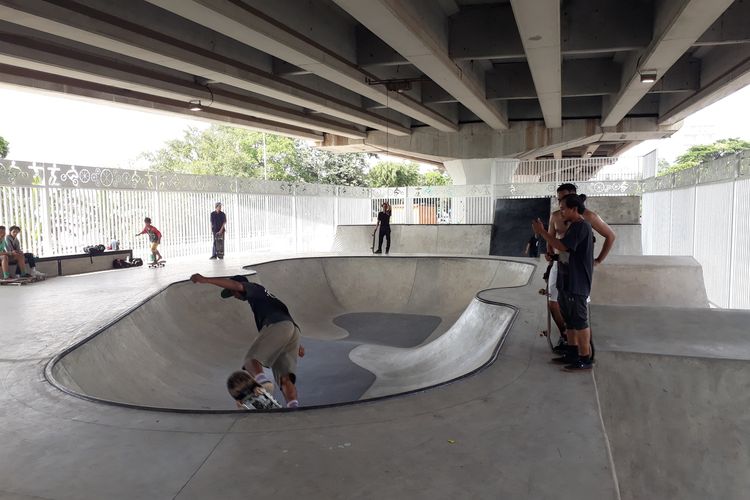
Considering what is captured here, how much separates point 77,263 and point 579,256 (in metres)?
11.3

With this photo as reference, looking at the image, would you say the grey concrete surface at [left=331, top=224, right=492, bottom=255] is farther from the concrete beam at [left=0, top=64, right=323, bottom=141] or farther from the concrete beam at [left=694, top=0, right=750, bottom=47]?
the concrete beam at [left=694, top=0, right=750, bottom=47]

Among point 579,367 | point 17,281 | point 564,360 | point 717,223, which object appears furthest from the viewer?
point 17,281

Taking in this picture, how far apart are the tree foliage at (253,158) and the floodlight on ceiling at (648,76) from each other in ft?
120

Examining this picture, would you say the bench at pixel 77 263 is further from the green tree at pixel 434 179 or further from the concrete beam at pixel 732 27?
the green tree at pixel 434 179

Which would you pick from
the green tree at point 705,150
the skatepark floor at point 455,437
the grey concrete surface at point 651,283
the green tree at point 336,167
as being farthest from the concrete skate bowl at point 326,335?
the green tree at point 705,150

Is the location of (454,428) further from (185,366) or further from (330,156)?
(330,156)

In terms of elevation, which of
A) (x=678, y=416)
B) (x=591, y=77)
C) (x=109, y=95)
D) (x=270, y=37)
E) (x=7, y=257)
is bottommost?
(x=678, y=416)

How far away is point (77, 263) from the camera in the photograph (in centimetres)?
1164

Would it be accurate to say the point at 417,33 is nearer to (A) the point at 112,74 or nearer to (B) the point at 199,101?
(A) the point at 112,74

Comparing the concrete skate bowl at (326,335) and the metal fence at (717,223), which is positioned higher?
the metal fence at (717,223)

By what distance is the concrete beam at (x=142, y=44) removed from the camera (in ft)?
19.8

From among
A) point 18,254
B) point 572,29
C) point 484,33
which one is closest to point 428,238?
point 484,33

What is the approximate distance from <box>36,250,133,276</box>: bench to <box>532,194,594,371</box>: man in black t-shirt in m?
10.9

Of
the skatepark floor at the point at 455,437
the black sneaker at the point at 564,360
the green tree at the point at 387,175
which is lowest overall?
the skatepark floor at the point at 455,437
